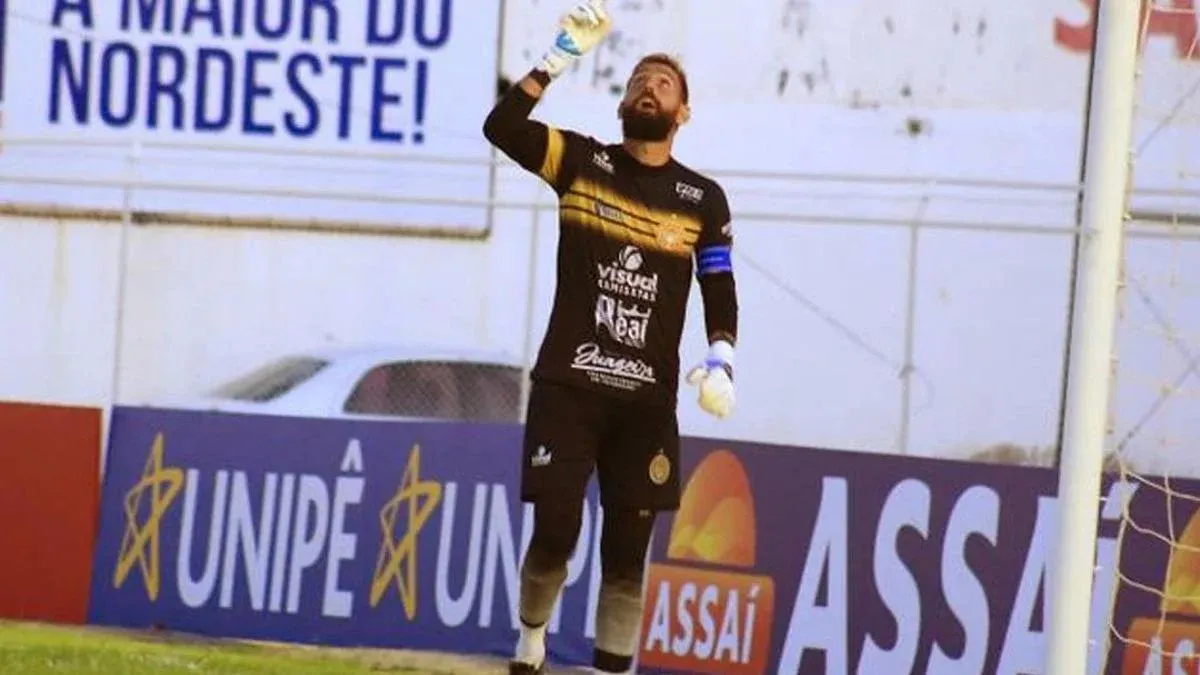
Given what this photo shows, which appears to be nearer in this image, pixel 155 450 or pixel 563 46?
pixel 563 46

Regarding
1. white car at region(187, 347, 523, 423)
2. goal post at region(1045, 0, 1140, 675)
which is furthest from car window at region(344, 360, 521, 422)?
goal post at region(1045, 0, 1140, 675)

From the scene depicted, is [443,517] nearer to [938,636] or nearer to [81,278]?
[938,636]

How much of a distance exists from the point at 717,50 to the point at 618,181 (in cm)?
1394

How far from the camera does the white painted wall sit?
18281mm

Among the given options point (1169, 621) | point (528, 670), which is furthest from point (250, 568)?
point (528, 670)

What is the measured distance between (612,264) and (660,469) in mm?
639

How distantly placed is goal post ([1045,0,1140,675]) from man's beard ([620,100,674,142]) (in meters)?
1.52

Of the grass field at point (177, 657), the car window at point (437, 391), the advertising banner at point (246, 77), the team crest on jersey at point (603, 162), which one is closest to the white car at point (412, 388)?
the car window at point (437, 391)

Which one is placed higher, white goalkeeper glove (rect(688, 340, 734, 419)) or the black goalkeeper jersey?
the black goalkeeper jersey

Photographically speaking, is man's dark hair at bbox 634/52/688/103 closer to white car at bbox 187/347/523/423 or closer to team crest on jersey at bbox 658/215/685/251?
team crest on jersey at bbox 658/215/685/251

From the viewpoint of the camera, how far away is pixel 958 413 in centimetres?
1841

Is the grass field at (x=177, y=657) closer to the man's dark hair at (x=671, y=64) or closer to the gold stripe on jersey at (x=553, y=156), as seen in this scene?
the gold stripe on jersey at (x=553, y=156)

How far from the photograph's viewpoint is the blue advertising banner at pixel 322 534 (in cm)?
1362

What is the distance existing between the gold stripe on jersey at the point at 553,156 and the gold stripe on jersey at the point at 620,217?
7 centimetres
